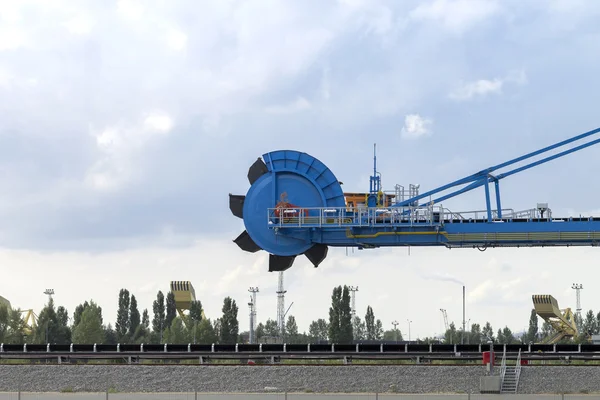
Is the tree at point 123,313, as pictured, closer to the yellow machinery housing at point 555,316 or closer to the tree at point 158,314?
the tree at point 158,314

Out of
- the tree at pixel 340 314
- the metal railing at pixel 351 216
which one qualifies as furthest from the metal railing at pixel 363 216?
the tree at pixel 340 314

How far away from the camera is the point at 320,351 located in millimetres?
41344

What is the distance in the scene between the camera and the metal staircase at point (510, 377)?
3709 centimetres

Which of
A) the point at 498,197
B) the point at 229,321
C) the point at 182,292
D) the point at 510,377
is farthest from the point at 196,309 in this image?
the point at 510,377

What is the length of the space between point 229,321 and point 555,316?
29230 mm

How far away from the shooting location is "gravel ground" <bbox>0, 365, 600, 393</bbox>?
3750 cm

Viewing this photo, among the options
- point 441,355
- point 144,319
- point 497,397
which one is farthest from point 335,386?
point 144,319

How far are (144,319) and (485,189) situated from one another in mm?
83261

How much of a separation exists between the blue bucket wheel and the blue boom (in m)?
0.05

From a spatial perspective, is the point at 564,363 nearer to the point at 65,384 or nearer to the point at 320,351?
the point at 320,351

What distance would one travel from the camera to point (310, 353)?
40.8 meters

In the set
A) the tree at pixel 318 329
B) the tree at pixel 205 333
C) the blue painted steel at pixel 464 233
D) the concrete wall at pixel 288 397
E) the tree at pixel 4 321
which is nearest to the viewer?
the concrete wall at pixel 288 397

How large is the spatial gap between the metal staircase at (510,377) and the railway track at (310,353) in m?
1.69

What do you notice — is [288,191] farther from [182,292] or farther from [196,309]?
[196,309]
